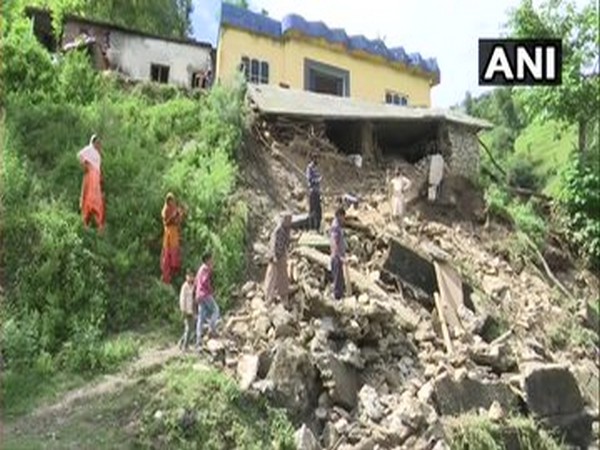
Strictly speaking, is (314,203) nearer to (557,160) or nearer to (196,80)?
(196,80)

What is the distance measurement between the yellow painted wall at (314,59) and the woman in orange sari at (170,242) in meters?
6.43

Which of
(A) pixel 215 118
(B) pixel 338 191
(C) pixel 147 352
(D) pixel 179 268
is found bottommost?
(C) pixel 147 352

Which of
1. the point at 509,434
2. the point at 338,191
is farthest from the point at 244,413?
the point at 338,191

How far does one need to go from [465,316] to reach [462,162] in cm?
487

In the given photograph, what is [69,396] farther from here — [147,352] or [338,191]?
[338,191]

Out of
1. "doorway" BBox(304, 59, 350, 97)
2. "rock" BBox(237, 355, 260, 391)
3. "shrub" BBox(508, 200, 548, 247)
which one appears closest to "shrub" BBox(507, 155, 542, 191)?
"shrub" BBox(508, 200, 548, 247)

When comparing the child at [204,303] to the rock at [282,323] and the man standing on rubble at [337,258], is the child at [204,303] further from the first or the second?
the man standing on rubble at [337,258]

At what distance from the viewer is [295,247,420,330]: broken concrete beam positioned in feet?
33.9

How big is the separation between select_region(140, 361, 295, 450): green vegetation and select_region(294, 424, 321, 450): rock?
7 cm

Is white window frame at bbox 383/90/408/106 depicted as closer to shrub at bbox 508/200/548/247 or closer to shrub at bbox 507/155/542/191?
shrub at bbox 507/155/542/191

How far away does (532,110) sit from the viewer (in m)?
14.6

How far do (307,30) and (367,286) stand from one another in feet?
30.0

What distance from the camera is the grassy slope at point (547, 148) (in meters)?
15.6

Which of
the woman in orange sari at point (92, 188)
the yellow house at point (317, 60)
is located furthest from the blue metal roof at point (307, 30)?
the woman in orange sari at point (92, 188)
